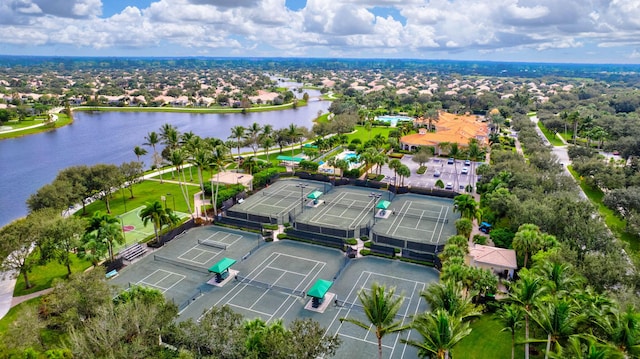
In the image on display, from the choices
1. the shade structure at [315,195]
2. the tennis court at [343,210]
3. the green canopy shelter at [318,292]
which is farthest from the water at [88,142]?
the green canopy shelter at [318,292]

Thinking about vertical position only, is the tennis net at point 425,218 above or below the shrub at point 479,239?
below

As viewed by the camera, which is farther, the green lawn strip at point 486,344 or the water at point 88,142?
the water at point 88,142

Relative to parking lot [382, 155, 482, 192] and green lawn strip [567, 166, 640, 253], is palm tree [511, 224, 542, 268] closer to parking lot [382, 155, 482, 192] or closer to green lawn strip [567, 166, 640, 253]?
green lawn strip [567, 166, 640, 253]

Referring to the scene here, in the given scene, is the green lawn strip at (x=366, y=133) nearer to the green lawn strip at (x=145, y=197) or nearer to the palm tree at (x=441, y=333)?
the green lawn strip at (x=145, y=197)

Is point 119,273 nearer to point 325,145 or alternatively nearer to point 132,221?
point 132,221

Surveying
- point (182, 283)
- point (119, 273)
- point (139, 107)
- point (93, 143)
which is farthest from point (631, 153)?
point (139, 107)
